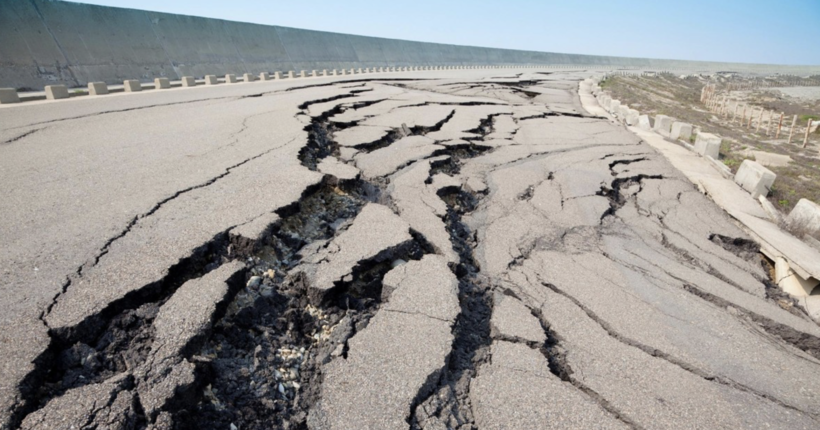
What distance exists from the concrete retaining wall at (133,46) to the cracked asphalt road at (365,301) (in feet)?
25.9

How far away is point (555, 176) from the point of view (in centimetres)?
452

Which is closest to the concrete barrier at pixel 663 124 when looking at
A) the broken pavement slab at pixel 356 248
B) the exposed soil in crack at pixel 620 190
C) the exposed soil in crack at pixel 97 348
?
the exposed soil in crack at pixel 620 190

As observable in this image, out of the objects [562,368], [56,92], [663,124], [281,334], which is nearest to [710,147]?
[663,124]

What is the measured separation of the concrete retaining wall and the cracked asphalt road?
311 inches

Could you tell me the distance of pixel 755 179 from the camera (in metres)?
4.86

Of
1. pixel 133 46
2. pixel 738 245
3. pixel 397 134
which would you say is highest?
pixel 133 46

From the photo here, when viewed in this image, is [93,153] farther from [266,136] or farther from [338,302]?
[338,302]

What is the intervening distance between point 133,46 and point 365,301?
14.1 meters

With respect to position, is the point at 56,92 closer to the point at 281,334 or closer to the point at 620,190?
the point at 281,334

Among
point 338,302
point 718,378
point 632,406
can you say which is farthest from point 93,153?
point 718,378

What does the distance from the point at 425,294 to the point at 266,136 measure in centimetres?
344

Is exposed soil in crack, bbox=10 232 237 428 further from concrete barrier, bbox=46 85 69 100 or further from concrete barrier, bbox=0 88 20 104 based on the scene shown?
concrete barrier, bbox=46 85 69 100

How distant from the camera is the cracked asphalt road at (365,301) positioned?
62.3 inches

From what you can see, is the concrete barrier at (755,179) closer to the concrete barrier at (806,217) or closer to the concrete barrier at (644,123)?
the concrete barrier at (806,217)
